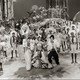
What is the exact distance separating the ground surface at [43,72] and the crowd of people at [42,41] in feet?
0.60

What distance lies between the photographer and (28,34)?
8211 millimetres

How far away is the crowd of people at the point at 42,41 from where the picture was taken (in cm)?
754

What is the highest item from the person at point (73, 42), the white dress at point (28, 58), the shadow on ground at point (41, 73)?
the person at point (73, 42)

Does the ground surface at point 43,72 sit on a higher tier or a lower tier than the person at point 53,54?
lower

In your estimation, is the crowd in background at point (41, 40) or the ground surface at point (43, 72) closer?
the ground surface at point (43, 72)

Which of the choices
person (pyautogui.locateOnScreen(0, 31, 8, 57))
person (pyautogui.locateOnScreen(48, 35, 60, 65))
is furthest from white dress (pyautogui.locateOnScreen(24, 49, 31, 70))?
person (pyautogui.locateOnScreen(0, 31, 8, 57))

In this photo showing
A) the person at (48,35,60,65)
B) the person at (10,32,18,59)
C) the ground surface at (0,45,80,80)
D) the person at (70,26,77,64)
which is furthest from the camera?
the person at (10,32,18,59)

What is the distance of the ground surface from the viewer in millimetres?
7051

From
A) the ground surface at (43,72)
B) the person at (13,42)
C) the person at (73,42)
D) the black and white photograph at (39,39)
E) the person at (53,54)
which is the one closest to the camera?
the ground surface at (43,72)

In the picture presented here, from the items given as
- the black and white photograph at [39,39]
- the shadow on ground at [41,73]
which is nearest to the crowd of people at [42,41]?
the black and white photograph at [39,39]

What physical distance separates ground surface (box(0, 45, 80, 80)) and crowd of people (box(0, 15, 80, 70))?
0.18m

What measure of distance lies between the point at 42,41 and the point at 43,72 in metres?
1.12

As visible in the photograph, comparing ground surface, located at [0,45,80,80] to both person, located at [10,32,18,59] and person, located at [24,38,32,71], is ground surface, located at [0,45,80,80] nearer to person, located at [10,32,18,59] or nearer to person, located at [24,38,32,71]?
person, located at [24,38,32,71]

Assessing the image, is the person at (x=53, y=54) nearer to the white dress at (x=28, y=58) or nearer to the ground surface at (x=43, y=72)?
the ground surface at (x=43, y=72)
